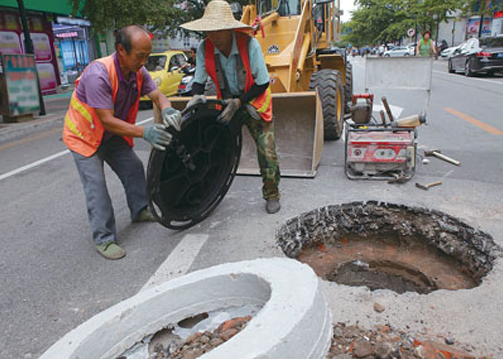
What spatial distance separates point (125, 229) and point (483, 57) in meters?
18.1

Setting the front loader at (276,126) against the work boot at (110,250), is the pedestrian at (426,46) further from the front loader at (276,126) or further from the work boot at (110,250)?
the work boot at (110,250)

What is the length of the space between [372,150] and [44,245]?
366cm

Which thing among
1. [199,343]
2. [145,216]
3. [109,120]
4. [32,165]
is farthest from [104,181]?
[32,165]

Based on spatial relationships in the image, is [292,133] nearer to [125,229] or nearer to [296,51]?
[296,51]

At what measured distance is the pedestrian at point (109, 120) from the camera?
10.4ft

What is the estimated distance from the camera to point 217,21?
355 cm

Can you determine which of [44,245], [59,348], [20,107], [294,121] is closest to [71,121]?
[44,245]

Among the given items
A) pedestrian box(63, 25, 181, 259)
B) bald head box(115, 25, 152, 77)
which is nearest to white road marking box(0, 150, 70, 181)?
pedestrian box(63, 25, 181, 259)

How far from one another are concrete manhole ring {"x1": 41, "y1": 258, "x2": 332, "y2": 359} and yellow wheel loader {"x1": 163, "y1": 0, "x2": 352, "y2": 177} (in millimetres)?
2917

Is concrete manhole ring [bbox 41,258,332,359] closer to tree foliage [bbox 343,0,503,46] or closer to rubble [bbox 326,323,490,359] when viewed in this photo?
rubble [bbox 326,323,490,359]

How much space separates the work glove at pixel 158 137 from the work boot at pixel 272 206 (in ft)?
4.77

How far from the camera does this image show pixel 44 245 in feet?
12.7

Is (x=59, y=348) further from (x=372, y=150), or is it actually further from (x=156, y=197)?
(x=372, y=150)

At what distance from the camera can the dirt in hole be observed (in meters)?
3.47
